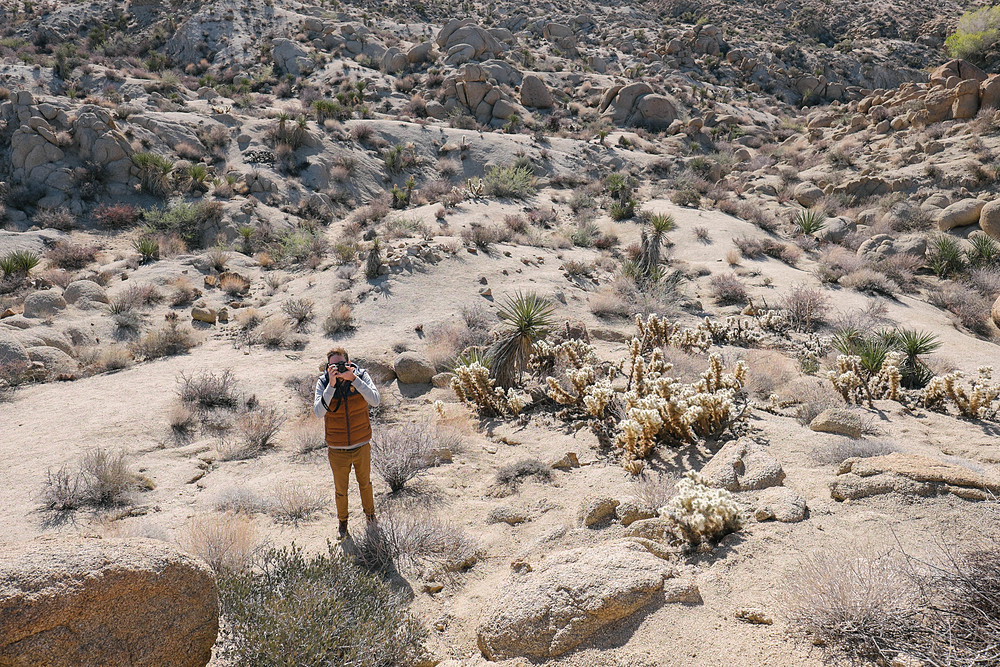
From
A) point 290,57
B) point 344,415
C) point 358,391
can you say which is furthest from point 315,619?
point 290,57

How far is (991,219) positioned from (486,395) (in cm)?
1748

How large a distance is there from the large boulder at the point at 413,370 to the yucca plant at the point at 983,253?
51.5 feet

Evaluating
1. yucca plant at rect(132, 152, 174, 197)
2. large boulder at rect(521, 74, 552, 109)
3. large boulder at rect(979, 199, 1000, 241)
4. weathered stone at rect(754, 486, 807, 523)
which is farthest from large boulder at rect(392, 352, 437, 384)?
large boulder at rect(521, 74, 552, 109)

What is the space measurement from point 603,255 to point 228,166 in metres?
15.8

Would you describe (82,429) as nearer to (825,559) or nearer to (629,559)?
(629,559)

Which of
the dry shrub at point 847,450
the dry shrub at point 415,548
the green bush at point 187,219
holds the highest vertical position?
the green bush at point 187,219

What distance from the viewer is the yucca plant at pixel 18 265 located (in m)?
13.0

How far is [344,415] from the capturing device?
14.8 feet

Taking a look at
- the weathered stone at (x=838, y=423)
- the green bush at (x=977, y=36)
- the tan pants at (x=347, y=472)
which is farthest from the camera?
the green bush at (x=977, y=36)

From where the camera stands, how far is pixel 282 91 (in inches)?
1180

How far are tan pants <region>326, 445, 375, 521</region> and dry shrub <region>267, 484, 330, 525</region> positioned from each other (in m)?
0.72

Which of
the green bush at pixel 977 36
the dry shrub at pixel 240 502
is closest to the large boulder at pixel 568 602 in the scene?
the dry shrub at pixel 240 502

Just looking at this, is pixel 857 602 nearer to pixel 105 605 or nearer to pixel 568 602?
pixel 568 602

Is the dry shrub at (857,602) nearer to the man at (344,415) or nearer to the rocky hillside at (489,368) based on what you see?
the rocky hillside at (489,368)
